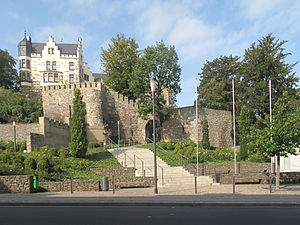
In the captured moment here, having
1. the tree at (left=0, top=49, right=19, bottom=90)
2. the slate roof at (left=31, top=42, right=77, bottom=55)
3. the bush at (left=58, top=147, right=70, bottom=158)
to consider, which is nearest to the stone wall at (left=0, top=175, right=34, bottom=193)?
the bush at (left=58, top=147, right=70, bottom=158)

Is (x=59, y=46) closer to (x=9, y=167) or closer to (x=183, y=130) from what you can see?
(x=183, y=130)

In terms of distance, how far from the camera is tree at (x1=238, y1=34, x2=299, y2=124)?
33188 mm

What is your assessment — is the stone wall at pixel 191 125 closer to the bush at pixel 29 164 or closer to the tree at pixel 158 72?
the tree at pixel 158 72

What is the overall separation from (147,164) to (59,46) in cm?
4073

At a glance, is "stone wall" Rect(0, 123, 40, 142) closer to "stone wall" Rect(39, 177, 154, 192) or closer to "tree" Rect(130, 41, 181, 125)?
"tree" Rect(130, 41, 181, 125)

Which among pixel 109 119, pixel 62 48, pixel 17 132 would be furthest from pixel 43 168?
pixel 62 48

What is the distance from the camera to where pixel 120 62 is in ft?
132

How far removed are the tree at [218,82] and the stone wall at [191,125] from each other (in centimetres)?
555

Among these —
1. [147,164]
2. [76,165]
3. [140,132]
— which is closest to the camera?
[76,165]

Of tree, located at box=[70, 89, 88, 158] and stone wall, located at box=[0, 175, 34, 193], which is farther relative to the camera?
tree, located at box=[70, 89, 88, 158]

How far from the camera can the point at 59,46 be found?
55188 millimetres
